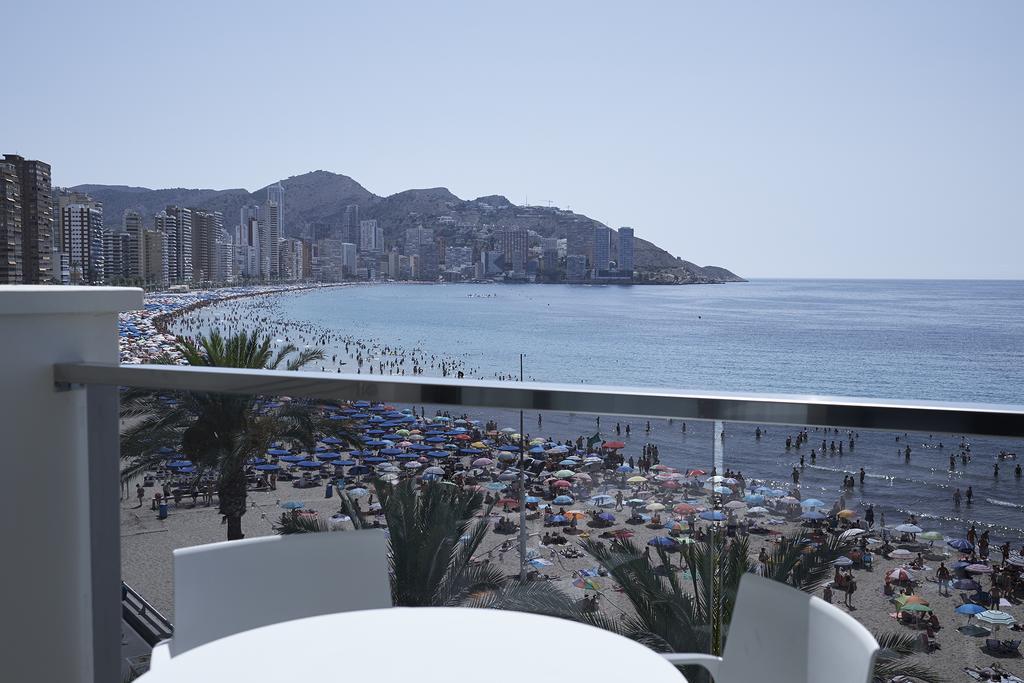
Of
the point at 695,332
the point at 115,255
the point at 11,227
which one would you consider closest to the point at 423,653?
the point at 11,227

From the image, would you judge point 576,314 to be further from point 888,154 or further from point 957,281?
point 957,281

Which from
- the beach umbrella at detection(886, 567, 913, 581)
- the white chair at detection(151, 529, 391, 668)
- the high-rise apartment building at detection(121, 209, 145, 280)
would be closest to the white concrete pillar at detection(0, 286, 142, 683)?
the white chair at detection(151, 529, 391, 668)

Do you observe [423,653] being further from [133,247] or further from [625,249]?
[625,249]

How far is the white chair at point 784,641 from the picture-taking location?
143 centimetres

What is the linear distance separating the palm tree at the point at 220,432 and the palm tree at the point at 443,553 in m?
0.27

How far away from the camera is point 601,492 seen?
208 cm

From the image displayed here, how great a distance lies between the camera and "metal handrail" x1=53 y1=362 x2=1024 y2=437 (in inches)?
70.5

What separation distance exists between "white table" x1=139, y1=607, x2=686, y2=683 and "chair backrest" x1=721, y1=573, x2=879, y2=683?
35cm

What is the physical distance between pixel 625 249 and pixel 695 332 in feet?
36.1

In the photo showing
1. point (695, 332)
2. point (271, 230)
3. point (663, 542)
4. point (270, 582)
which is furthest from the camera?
point (271, 230)

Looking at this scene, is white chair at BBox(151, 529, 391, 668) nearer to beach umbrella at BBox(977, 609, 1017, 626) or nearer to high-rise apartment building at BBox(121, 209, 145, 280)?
beach umbrella at BBox(977, 609, 1017, 626)

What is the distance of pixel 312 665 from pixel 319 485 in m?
1.10

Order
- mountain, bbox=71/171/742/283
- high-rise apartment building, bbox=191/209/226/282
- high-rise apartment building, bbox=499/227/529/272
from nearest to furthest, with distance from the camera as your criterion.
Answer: high-rise apartment building, bbox=191/209/226/282
mountain, bbox=71/171/742/283
high-rise apartment building, bbox=499/227/529/272

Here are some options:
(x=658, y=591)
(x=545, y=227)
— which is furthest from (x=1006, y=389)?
(x=658, y=591)
